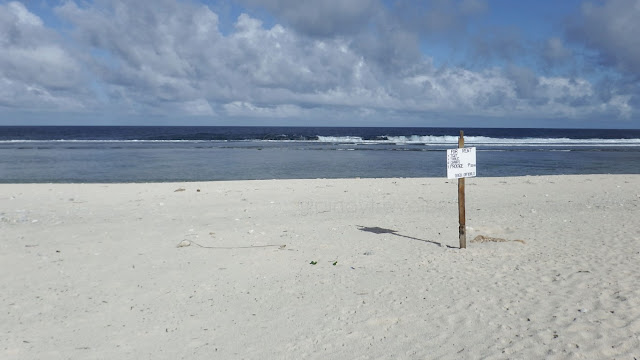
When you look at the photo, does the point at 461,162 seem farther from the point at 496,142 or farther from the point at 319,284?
the point at 496,142

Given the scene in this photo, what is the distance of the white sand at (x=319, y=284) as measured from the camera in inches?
179

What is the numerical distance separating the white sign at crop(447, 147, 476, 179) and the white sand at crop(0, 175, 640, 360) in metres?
1.26

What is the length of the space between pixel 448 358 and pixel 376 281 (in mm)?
2121

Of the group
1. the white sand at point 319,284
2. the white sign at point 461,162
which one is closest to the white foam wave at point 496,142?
the white sand at point 319,284

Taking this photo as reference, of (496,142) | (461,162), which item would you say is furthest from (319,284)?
(496,142)

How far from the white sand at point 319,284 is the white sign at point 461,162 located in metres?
1.26

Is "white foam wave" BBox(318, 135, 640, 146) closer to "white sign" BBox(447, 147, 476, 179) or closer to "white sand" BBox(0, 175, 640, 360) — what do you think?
"white sand" BBox(0, 175, 640, 360)

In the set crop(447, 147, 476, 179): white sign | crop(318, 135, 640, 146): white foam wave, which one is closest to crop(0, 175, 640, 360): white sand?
crop(447, 147, 476, 179): white sign

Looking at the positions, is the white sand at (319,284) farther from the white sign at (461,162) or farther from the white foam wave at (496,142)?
the white foam wave at (496,142)

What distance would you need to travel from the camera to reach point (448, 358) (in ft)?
13.8

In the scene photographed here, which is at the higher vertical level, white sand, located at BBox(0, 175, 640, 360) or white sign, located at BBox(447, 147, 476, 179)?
white sign, located at BBox(447, 147, 476, 179)

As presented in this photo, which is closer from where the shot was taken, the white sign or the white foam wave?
the white sign

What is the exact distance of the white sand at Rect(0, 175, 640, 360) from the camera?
4539mm

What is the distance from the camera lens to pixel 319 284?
20.4 feet
